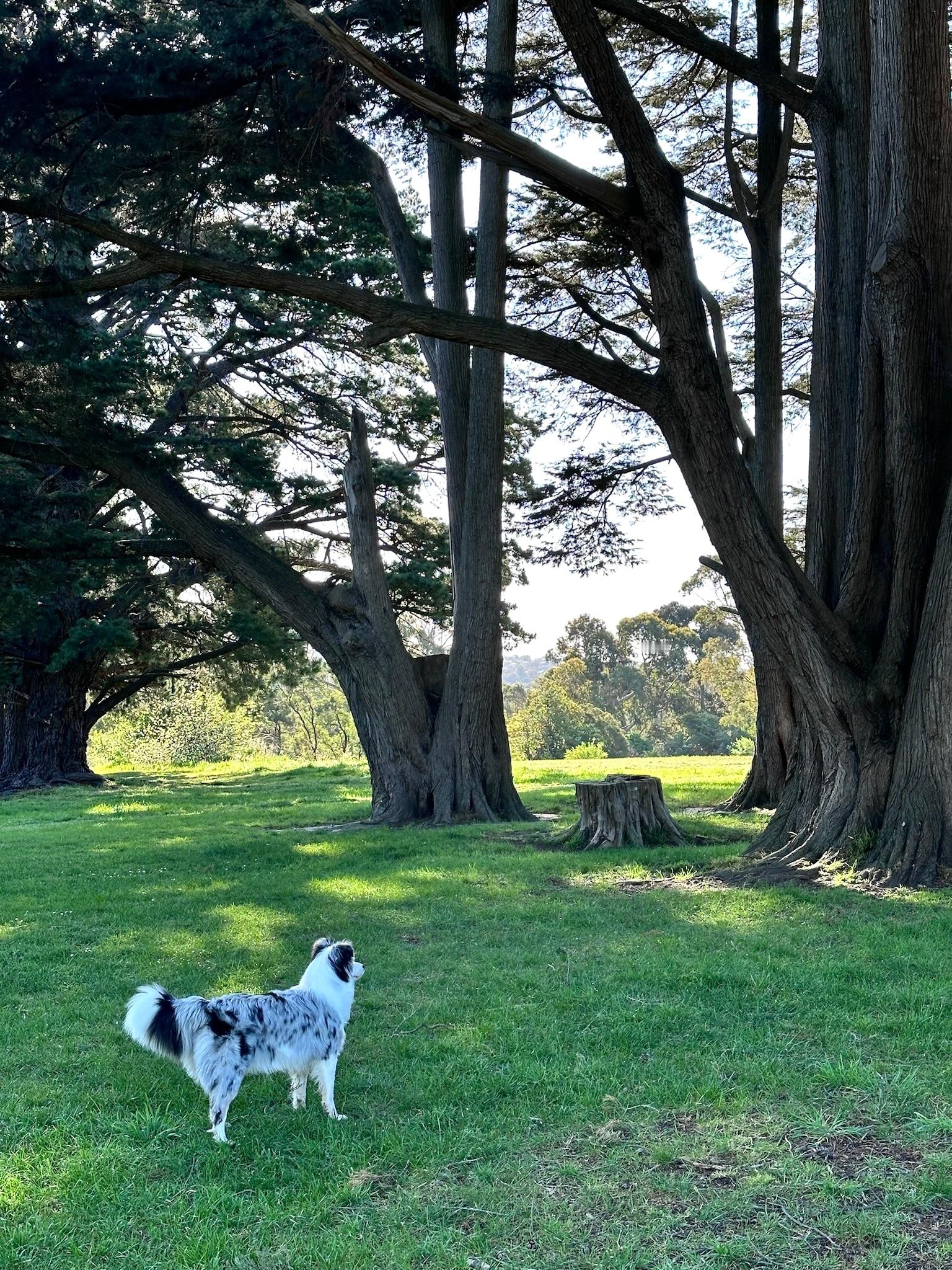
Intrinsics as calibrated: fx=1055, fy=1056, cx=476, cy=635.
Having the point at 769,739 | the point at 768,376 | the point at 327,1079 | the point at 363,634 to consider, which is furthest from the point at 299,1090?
the point at 768,376

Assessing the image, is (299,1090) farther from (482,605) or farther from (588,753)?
(588,753)

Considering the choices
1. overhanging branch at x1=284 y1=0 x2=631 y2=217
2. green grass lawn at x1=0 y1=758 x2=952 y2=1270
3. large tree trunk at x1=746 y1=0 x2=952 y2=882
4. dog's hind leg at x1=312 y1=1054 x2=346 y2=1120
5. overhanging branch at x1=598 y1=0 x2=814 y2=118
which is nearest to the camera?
green grass lawn at x1=0 y1=758 x2=952 y2=1270

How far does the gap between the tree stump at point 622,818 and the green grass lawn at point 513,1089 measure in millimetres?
1831

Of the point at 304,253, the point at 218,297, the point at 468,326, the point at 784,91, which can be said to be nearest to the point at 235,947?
the point at 468,326

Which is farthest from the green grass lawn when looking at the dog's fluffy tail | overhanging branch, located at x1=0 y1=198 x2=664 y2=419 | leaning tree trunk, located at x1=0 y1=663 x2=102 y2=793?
leaning tree trunk, located at x1=0 y1=663 x2=102 y2=793

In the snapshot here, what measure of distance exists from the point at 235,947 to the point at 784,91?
8.48 m

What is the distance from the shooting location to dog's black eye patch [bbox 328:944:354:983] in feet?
14.3

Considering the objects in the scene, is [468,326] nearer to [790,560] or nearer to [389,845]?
[790,560]

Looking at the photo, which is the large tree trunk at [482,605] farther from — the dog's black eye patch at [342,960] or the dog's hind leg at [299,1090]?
the dog's hind leg at [299,1090]

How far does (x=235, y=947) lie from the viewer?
6.49 m

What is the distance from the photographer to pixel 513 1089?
4.16 m

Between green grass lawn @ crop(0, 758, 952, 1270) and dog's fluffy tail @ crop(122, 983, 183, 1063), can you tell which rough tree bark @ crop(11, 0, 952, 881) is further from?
dog's fluffy tail @ crop(122, 983, 183, 1063)

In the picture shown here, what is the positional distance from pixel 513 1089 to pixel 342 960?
87 centimetres

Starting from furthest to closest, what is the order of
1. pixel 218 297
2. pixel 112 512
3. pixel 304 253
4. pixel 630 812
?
pixel 112 512, pixel 218 297, pixel 304 253, pixel 630 812
